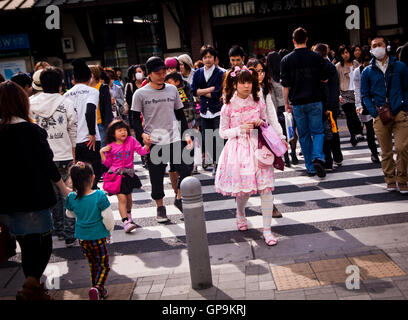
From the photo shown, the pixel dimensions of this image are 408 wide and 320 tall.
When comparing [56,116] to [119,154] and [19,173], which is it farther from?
[19,173]

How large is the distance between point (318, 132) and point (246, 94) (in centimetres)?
264

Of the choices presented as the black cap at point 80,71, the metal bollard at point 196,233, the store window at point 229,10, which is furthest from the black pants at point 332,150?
the store window at point 229,10

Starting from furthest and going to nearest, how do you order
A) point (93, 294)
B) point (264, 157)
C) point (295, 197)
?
point (295, 197) → point (264, 157) → point (93, 294)

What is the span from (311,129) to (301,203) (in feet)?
5.06

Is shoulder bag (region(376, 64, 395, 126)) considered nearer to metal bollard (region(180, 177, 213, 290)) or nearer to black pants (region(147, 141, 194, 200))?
black pants (region(147, 141, 194, 200))

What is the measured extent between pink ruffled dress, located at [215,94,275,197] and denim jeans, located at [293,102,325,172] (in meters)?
2.36

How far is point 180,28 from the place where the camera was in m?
18.1

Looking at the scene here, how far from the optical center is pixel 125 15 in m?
18.8

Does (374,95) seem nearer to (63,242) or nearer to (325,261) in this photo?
(325,261)

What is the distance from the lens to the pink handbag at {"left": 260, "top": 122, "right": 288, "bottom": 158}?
17.2ft

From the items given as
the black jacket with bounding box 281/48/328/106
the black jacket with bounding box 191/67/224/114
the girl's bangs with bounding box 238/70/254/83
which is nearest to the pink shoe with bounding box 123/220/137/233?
the girl's bangs with bounding box 238/70/254/83

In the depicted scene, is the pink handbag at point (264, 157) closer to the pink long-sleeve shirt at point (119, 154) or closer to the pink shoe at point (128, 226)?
the pink long-sleeve shirt at point (119, 154)

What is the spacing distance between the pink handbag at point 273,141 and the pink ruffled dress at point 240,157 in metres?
0.12

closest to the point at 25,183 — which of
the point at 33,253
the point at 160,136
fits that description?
the point at 33,253
